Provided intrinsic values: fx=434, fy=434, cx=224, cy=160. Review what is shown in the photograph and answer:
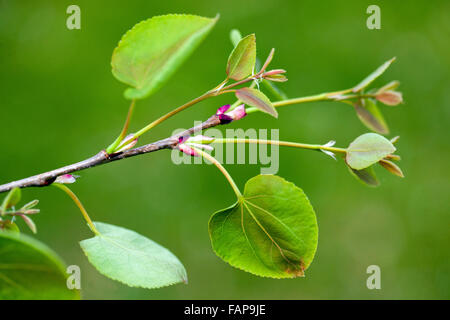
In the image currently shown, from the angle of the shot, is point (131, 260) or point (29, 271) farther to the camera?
point (131, 260)

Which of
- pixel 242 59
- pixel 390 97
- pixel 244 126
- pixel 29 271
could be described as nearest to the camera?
pixel 29 271

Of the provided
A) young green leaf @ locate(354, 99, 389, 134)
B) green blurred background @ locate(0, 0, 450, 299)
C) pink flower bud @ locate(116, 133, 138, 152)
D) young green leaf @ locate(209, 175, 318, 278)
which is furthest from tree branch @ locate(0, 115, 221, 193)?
green blurred background @ locate(0, 0, 450, 299)

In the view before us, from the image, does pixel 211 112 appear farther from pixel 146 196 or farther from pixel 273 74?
pixel 273 74

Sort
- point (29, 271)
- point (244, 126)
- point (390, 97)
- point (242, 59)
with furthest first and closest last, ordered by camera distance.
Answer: point (244, 126)
point (390, 97)
point (242, 59)
point (29, 271)

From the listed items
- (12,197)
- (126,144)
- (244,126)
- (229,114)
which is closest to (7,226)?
(12,197)

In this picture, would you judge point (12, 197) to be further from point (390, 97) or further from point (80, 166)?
point (390, 97)

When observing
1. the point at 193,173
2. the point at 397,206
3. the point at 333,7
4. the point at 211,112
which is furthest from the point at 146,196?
the point at 333,7

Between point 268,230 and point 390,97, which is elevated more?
point 390,97
